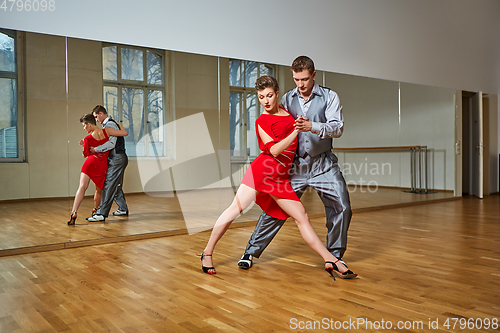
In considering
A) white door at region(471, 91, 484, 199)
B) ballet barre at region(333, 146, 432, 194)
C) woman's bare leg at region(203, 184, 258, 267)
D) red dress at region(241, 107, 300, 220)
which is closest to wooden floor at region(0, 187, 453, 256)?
woman's bare leg at region(203, 184, 258, 267)

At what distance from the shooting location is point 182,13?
4941 millimetres

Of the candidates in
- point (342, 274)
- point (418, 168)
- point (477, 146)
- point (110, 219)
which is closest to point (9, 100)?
point (110, 219)

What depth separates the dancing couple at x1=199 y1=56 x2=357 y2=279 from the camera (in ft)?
9.22

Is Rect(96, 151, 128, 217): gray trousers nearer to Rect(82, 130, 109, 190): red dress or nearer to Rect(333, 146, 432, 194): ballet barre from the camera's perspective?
Rect(82, 130, 109, 190): red dress

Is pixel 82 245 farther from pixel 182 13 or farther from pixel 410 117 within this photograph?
pixel 410 117

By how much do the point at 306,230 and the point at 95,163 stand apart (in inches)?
93.3

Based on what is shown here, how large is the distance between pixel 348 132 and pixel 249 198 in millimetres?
3844

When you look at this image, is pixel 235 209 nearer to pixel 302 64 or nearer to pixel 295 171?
pixel 295 171

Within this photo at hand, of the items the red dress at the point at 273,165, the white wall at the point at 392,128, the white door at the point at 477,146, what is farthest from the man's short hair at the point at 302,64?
the white door at the point at 477,146

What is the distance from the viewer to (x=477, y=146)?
8.59 m

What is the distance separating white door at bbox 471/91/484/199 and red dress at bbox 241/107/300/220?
6.71m

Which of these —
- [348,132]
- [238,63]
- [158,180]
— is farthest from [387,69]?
[158,180]

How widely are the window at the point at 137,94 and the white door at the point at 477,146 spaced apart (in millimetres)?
6381

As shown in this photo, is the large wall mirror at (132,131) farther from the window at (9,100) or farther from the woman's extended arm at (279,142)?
the woman's extended arm at (279,142)
